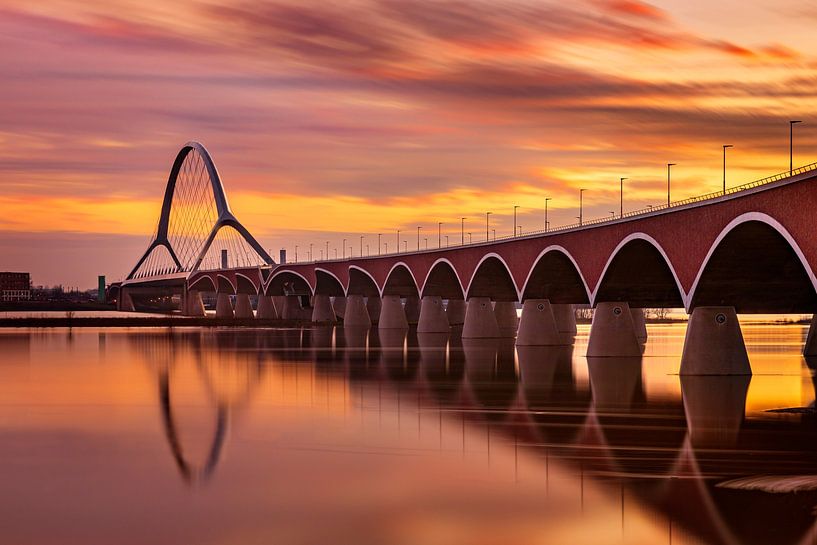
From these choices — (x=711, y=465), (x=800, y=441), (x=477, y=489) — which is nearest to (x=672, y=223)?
(x=800, y=441)

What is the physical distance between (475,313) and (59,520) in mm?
87301

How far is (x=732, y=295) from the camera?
58.3 metres

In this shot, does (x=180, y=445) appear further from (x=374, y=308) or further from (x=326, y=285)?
(x=326, y=285)

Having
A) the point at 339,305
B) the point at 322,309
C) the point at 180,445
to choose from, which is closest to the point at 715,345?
the point at 180,445

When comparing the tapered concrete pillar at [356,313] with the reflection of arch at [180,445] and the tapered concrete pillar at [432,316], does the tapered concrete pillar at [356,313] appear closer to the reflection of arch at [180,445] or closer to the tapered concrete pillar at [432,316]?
the tapered concrete pillar at [432,316]

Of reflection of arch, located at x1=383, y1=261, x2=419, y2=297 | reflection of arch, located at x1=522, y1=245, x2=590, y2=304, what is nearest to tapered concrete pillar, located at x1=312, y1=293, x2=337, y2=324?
reflection of arch, located at x1=383, y1=261, x2=419, y2=297

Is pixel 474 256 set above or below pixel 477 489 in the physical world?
above

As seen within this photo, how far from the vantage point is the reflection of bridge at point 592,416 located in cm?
2481

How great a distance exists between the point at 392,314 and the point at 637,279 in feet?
227

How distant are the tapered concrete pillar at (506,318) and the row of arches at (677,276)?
445 inches

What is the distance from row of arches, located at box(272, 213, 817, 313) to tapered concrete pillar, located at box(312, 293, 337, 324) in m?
53.2

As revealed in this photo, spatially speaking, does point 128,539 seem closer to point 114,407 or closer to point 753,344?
point 114,407

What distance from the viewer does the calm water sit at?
2289 centimetres

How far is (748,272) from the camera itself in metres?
58.0
